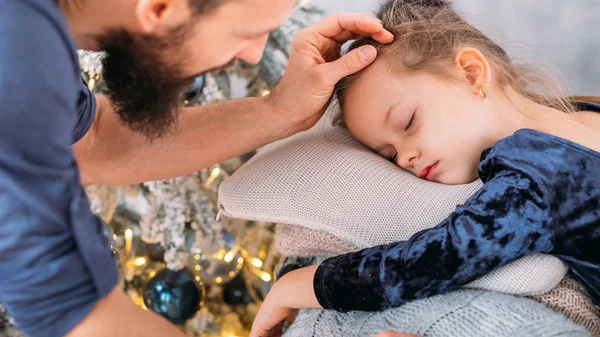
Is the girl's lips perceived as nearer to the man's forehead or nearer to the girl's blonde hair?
the girl's blonde hair

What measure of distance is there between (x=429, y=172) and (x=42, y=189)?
2.53 ft

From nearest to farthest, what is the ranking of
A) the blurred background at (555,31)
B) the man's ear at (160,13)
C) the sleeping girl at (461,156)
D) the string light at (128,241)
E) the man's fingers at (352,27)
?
1. the man's ear at (160,13)
2. the sleeping girl at (461,156)
3. the man's fingers at (352,27)
4. the blurred background at (555,31)
5. the string light at (128,241)

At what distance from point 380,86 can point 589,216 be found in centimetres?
46

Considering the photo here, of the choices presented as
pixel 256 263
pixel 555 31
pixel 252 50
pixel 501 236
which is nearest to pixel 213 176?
pixel 256 263

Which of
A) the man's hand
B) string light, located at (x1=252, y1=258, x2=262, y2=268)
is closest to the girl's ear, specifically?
the man's hand

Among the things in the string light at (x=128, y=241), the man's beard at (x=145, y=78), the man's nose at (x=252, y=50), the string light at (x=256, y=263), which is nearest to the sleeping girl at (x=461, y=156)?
the man's nose at (x=252, y=50)

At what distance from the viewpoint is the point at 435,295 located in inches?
36.6

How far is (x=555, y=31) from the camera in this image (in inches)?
64.5

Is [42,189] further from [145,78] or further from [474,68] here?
[474,68]

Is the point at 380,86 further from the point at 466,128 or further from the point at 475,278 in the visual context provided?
the point at 475,278

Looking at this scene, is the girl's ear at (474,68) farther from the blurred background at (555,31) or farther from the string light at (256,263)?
the string light at (256,263)

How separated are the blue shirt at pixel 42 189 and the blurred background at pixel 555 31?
1199mm

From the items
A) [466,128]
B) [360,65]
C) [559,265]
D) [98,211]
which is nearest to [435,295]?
[559,265]

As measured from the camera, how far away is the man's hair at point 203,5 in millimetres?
839
